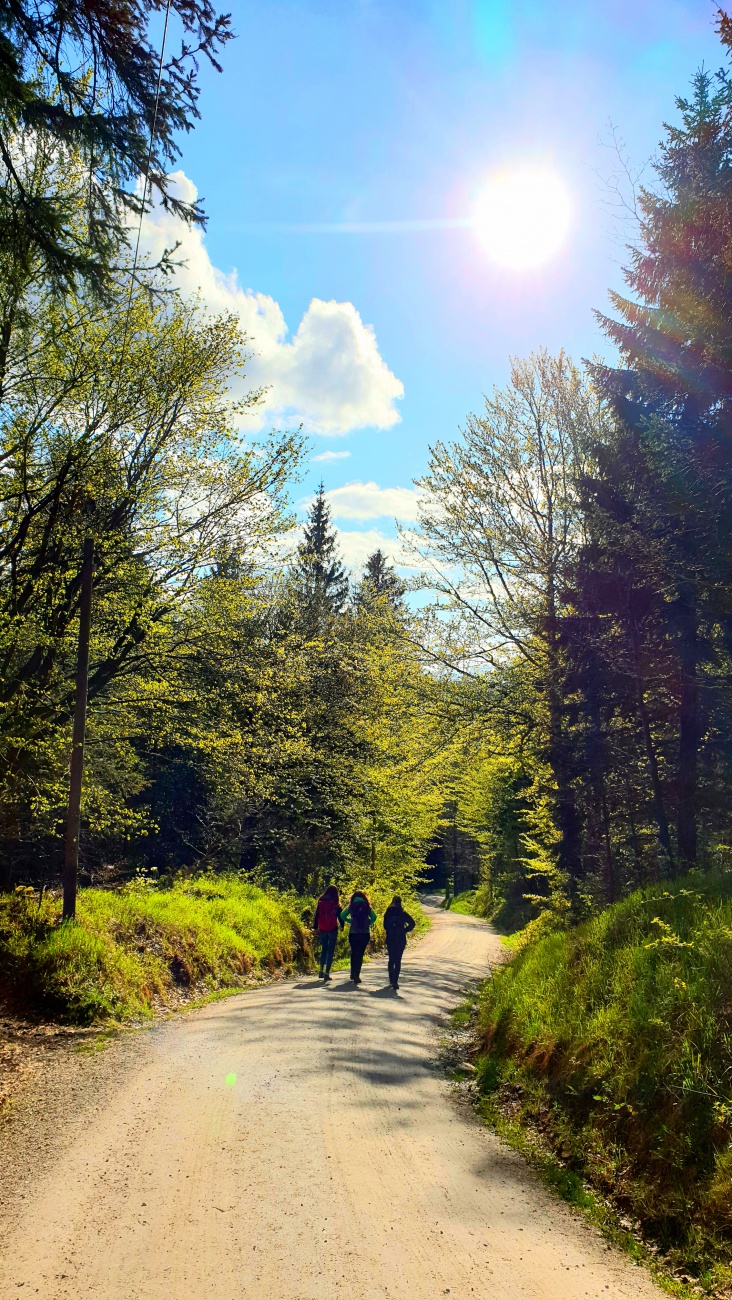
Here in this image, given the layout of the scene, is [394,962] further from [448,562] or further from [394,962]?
[448,562]

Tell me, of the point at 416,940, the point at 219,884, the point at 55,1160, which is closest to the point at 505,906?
the point at 416,940

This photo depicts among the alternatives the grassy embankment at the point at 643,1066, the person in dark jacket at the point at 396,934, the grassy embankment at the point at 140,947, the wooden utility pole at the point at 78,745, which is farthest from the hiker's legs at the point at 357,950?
the grassy embankment at the point at 643,1066

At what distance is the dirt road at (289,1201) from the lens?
3443 mm

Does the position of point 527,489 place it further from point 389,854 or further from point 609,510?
point 389,854

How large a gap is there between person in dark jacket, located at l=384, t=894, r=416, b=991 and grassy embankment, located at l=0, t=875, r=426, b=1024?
2741 mm

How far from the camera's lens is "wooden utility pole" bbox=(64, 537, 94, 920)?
10133 mm

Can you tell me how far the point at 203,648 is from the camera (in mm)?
12844

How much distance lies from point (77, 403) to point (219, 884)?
11.2 m

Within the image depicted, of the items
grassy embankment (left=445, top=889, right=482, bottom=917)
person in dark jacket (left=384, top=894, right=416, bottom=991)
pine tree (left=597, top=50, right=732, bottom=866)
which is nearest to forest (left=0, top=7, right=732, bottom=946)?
pine tree (left=597, top=50, right=732, bottom=866)

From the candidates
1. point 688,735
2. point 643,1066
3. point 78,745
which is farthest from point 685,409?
point 78,745

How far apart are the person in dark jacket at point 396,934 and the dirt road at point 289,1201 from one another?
20.3 feet

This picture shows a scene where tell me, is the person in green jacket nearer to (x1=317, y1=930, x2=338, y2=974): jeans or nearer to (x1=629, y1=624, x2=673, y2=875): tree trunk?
(x1=317, y1=930, x2=338, y2=974): jeans

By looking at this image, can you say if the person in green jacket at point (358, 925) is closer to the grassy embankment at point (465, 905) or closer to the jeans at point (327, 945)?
the jeans at point (327, 945)

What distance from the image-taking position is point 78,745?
34.1ft
